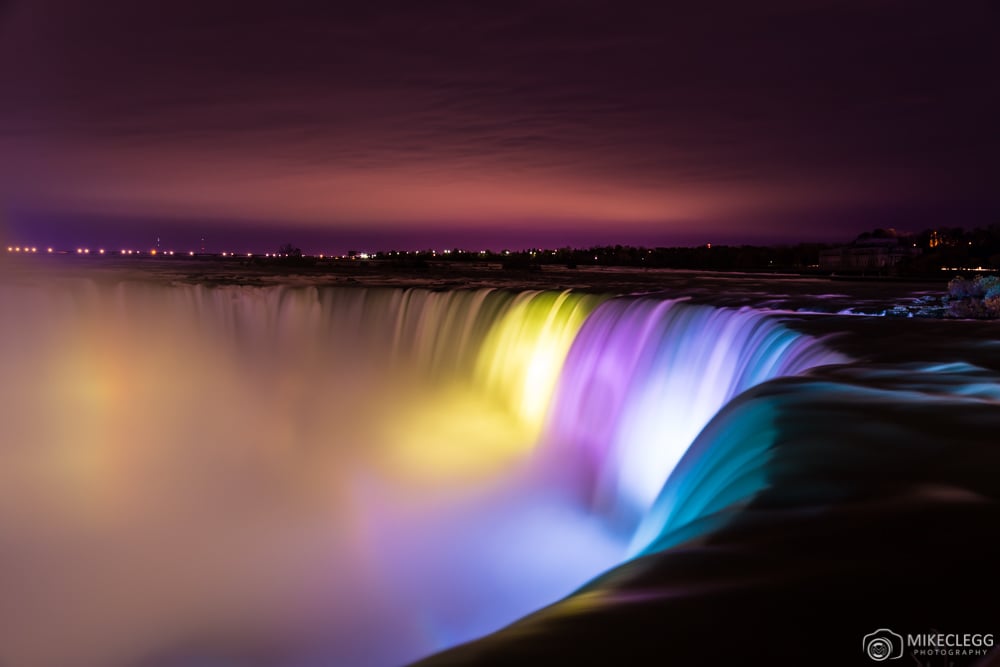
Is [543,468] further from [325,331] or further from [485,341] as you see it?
[325,331]

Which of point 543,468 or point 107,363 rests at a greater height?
point 107,363

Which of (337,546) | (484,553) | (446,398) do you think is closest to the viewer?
(484,553)

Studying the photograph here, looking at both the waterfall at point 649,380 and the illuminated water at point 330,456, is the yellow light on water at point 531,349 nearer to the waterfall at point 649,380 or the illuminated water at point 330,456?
the illuminated water at point 330,456

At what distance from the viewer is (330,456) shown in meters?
16.0

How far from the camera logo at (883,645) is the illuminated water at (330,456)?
47.9 inches

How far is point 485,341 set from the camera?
691 inches

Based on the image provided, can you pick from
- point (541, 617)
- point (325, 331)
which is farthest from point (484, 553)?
point (325, 331)

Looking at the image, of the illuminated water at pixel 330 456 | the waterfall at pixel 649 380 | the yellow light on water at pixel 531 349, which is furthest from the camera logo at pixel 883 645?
the yellow light on water at pixel 531 349

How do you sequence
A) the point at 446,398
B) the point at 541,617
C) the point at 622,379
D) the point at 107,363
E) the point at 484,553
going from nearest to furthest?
the point at 541,617 → the point at 484,553 → the point at 622,379 → the point at 446,398 → the point at 107,363

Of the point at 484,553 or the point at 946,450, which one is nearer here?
the point at 946,450

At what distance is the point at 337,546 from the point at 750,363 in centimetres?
636

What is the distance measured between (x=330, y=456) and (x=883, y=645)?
1480 centimetres

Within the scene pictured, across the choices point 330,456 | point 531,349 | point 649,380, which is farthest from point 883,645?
point 330,456

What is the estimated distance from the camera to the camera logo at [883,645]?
2.05m
